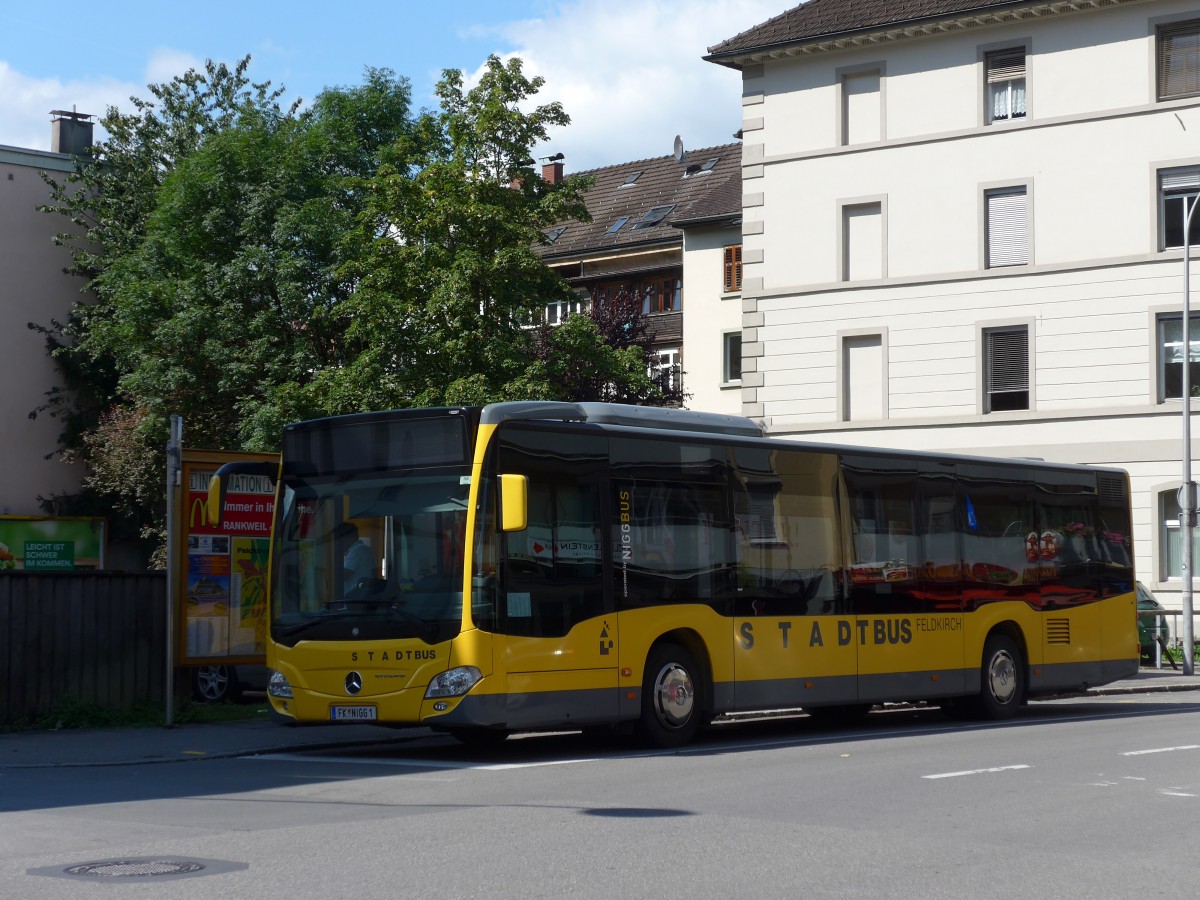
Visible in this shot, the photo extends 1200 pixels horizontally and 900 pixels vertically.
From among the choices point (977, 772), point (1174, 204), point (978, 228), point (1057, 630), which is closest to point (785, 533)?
point (977, 772)

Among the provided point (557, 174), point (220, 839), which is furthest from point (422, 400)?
point (557, 174)

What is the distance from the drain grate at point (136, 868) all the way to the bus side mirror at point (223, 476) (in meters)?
6.71

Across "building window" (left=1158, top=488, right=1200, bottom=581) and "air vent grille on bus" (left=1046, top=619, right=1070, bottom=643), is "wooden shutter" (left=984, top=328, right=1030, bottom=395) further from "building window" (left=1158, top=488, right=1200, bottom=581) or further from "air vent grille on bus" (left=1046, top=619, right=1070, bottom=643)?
"air vent grille on bus" (left=1046, top=619, right=1070, bottom=643)

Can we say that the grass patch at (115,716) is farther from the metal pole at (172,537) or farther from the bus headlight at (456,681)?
the bus headlight at (456,681)

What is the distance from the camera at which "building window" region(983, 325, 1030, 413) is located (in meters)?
35.5

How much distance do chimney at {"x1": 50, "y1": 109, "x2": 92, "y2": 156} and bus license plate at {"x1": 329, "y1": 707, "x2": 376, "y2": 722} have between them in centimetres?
4337

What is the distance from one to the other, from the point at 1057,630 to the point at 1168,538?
578 inches

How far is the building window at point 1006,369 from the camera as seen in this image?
35.5m

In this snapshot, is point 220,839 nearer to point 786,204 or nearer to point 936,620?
point 936,620

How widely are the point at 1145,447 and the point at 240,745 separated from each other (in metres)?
23.6

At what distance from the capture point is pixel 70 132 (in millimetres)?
53812

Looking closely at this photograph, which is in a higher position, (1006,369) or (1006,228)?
(1006,228)

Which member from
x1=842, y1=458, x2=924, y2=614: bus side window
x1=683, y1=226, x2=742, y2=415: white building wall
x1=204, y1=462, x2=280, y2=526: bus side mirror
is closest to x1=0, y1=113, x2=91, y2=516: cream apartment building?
x1=683, y1=226, x2=742, y2=415: white building wall

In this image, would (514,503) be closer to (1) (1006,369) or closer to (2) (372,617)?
(2) (372,617)
